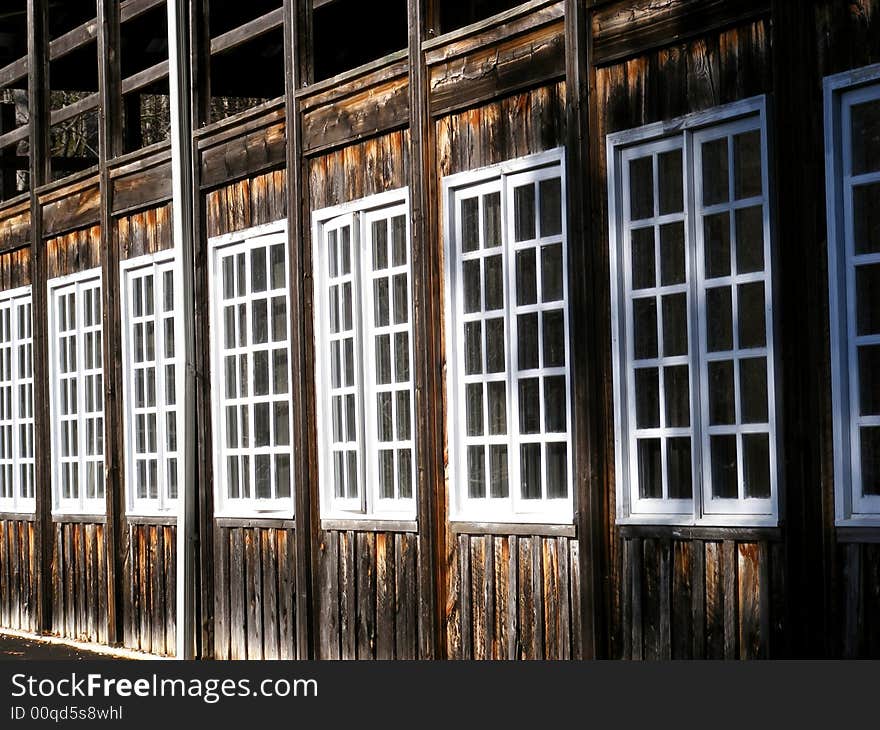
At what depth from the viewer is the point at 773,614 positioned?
24.7 feet

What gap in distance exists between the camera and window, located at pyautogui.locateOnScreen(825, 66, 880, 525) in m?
7.11

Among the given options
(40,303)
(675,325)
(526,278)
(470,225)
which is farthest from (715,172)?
(40,303)

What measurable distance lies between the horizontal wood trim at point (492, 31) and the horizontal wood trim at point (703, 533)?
2722 millimetres

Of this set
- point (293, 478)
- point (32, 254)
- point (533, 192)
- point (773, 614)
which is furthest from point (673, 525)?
point (32, 254)

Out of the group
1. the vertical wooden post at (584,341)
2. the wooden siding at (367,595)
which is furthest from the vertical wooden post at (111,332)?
the vertical wooden post at (584,341)

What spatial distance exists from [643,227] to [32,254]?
8.30 m

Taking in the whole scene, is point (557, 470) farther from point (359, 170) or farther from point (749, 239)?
point (359, 170)

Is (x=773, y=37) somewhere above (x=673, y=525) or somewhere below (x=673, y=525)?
above

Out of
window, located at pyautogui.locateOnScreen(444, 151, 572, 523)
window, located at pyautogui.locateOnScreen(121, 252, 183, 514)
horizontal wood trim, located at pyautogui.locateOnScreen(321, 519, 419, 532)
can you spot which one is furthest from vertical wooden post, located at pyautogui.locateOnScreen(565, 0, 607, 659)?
window, located at pyautogui.locateOnScreen(121, 252, 183, 514)

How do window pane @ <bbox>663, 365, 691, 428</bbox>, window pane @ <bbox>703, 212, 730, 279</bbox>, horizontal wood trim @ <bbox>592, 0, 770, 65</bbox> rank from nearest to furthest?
horizontal wood trim @ <bbox>592, 0, 770, 65</bbox> → window pane @ <bbox>703, 212, 730, 279</bbox> → window pane @ <bbox>663, 365, 691, 428</bbox>

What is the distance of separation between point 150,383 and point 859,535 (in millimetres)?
7531

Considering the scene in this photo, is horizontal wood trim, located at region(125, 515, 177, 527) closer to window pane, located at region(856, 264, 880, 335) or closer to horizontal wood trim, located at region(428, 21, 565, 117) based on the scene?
horizontal wood trim, located at region(428, 21, 565, 117)

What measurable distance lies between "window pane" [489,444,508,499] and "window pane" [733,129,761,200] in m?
A: 2.40

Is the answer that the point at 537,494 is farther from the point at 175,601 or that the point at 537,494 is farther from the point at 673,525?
the point at 175,601
